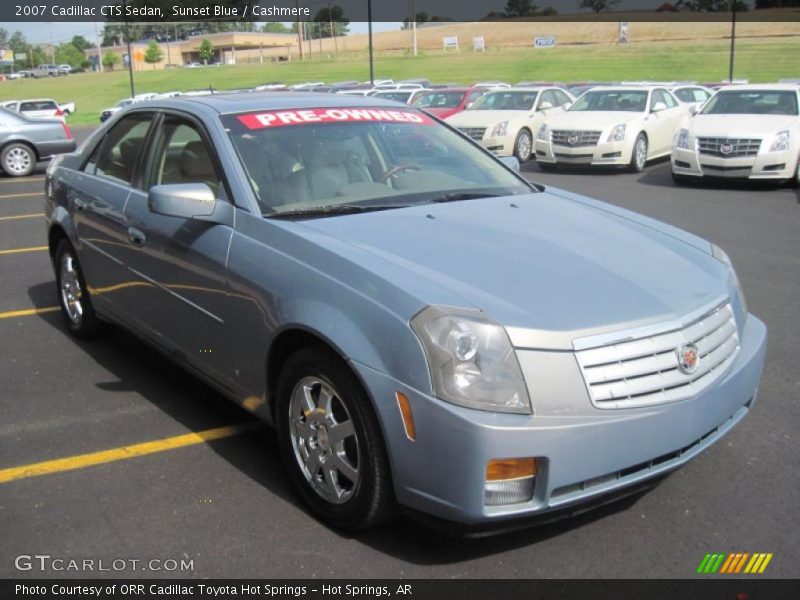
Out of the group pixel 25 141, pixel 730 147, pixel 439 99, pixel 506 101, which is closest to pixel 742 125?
pixel 730 147

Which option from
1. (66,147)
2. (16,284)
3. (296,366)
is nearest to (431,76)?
(66,147)

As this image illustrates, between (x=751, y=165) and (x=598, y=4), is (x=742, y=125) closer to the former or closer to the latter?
(x=751, y=165)

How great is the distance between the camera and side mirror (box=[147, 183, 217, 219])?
374 centimetres

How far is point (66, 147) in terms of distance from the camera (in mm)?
17203

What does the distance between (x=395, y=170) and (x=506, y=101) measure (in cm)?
1450

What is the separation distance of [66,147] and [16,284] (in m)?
10.7

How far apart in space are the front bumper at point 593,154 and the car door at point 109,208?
11.2 m

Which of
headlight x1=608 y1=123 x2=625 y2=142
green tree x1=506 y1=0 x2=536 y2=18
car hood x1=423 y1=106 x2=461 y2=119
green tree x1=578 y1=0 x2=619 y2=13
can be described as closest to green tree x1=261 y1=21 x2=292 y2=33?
green tree x1=506 y1=0 x2=536 y2=18

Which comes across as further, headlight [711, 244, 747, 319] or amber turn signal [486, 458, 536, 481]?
headlight [711, 244, 747, 319]

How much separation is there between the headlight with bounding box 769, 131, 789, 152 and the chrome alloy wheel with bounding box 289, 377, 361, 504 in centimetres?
1099

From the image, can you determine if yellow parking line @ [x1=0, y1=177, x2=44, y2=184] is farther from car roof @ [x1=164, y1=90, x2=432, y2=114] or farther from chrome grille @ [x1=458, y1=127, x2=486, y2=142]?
car roof @ [x1=164, y1=90, x2=432, y2=114]

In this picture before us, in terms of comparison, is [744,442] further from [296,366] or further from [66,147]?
[66,147]

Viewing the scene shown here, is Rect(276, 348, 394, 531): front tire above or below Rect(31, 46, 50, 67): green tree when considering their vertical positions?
below


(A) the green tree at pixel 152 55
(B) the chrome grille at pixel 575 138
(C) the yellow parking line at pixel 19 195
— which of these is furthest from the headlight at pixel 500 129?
(A) the green tree at pixel 152 55
